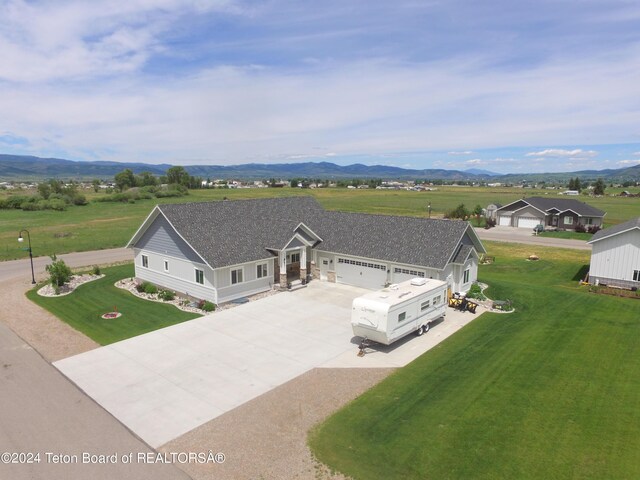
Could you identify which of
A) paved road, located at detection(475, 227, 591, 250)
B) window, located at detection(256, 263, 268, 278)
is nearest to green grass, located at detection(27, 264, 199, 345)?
window, located at detection(256, 263, 268, 278)

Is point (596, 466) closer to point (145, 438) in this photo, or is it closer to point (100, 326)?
point (145, 438)

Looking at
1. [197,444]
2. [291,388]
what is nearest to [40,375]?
[197,444]

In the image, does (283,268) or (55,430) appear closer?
(55,430)

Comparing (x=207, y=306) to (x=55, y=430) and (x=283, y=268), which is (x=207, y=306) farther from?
(x=55, y=430)

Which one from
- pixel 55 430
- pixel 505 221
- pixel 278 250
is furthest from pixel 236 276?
pixel 505 221

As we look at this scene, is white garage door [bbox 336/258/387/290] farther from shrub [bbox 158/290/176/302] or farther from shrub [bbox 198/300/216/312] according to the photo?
shrub [bbox 158/290/176/302]

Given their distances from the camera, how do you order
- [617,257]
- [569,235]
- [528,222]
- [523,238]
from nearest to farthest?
1. [617,257]
2. [523,238]
3. [569,235]
4. [528,222]

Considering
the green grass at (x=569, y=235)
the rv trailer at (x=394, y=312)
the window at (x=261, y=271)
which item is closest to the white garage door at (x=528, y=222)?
the green grass at (x=569, y=235)
